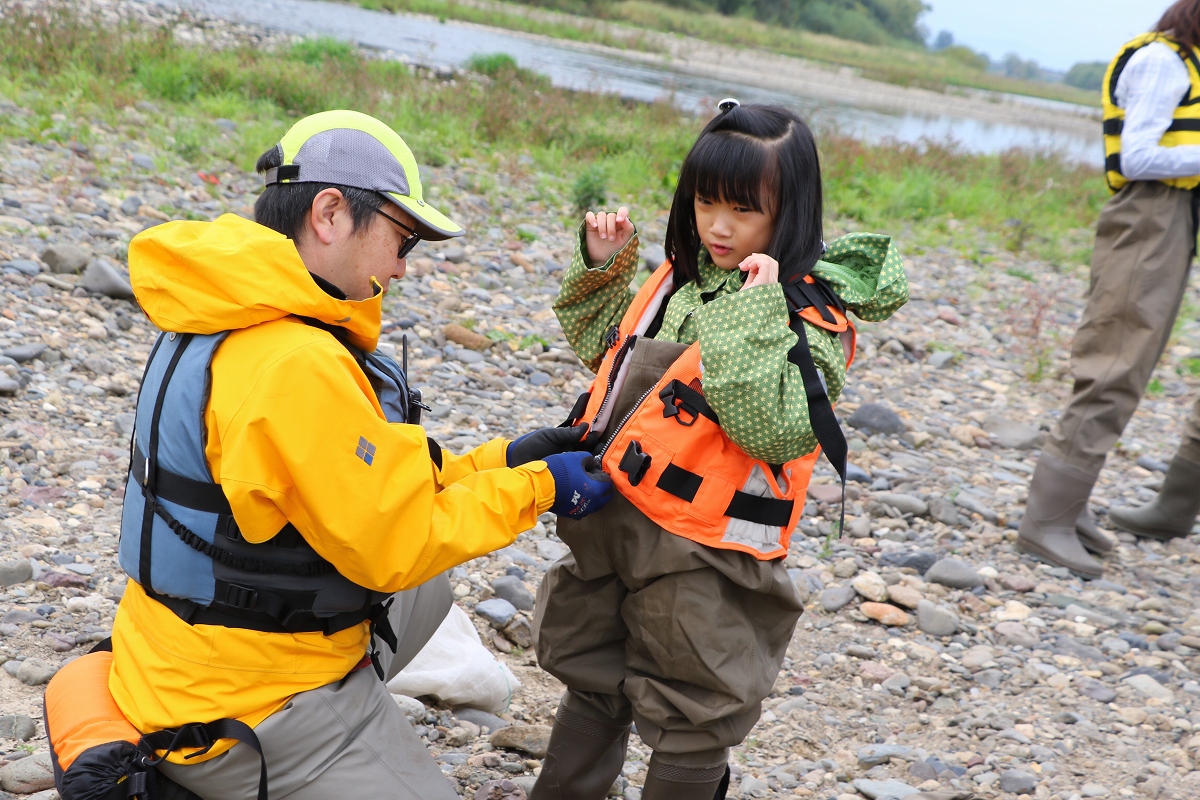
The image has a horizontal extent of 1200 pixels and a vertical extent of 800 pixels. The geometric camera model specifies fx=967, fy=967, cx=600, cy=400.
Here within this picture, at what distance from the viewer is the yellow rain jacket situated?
198 centimetres

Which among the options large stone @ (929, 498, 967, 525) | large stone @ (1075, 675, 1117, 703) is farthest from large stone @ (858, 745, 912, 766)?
large stone @ (929, 498, 967, 525)

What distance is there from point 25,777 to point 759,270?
7.60ft

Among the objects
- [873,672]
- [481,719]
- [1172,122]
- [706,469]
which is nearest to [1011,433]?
[1172,122]

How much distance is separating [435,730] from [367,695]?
3.09 feet

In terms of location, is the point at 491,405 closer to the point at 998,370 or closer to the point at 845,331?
the point at 845,331

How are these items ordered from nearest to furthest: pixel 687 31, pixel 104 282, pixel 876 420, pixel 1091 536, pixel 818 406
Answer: pixel 818 406
pixel 1091 536
pixel 104 282
pixel 876 420
pixel 687 31

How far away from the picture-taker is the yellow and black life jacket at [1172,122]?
14.5 ft

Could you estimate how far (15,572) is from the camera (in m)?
3.35

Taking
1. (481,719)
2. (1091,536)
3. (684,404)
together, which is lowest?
(481,719)

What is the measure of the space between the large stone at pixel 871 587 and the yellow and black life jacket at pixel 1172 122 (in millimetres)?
2241

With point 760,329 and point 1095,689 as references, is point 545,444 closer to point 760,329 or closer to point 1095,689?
point 760,329

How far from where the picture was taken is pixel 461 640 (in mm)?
3385

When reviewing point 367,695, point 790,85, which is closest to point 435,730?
point 367,695

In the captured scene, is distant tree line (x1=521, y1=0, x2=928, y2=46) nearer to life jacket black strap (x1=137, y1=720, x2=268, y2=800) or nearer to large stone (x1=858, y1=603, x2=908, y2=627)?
large stone (x1=858, y1=603, x2=908, y2=627)
